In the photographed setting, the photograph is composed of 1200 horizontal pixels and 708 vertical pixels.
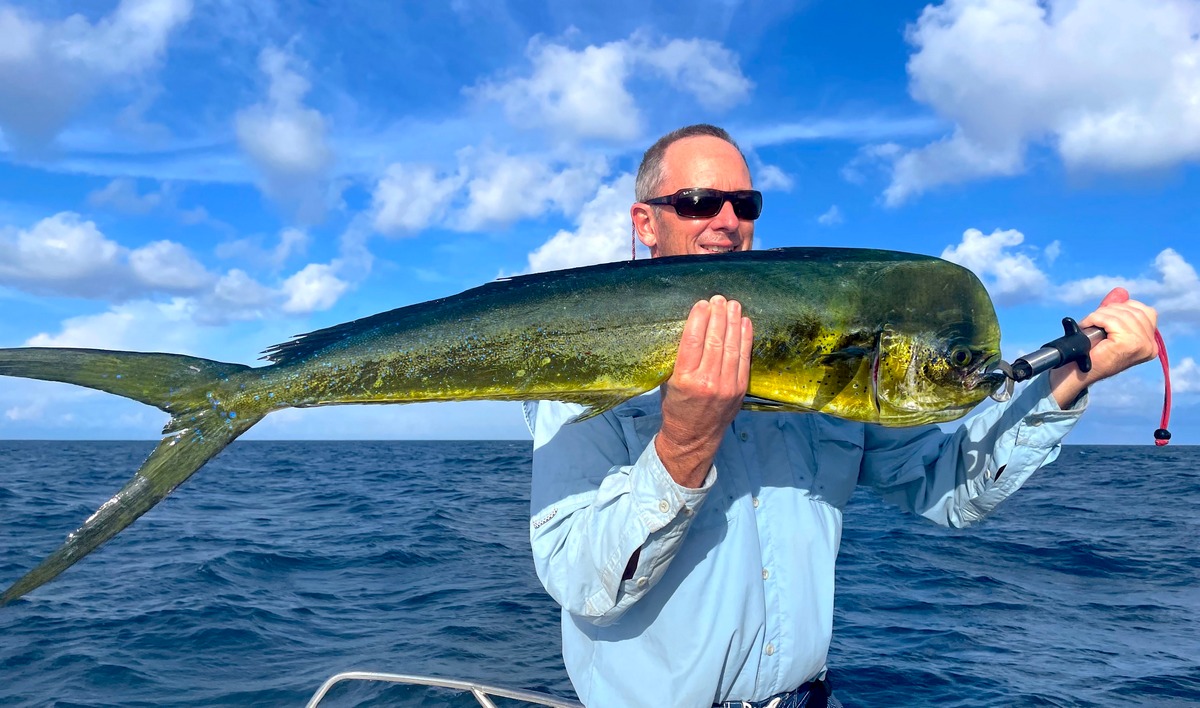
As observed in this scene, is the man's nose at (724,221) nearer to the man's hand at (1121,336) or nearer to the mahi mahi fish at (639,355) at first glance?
the mahi mahi fish at (639,355)

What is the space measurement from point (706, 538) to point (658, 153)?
1.63 meters

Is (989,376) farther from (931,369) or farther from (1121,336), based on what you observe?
(1121,336)

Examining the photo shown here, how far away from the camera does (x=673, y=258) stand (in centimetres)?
230

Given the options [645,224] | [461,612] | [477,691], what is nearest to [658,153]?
[645,224]

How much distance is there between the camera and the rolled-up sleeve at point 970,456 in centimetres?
257

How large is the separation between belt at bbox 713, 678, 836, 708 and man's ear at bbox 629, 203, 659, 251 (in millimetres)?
1741

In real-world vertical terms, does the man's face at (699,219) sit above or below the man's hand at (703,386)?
above

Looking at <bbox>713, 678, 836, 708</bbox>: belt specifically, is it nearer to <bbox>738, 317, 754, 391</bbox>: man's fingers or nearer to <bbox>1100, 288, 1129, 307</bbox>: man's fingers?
<bbox>738, 317, 754, 391</bbox>: man's fingers

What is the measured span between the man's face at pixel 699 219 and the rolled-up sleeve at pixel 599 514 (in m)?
0.88

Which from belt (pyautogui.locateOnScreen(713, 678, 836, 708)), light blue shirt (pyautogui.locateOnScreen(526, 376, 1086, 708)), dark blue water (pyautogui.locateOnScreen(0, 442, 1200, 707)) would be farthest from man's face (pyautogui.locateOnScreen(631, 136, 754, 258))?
dark blue water (pyautogui.locateOnScreen(0, 442, 1200, 707))

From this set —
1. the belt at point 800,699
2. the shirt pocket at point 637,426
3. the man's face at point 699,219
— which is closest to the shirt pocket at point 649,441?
the shirt pocket at point 637,426

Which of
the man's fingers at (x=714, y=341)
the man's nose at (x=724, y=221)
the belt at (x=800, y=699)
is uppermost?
the man's nose at (x=724, y=221)

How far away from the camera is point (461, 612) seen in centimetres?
910

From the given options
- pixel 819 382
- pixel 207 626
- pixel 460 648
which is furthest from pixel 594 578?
pixel 207 626
